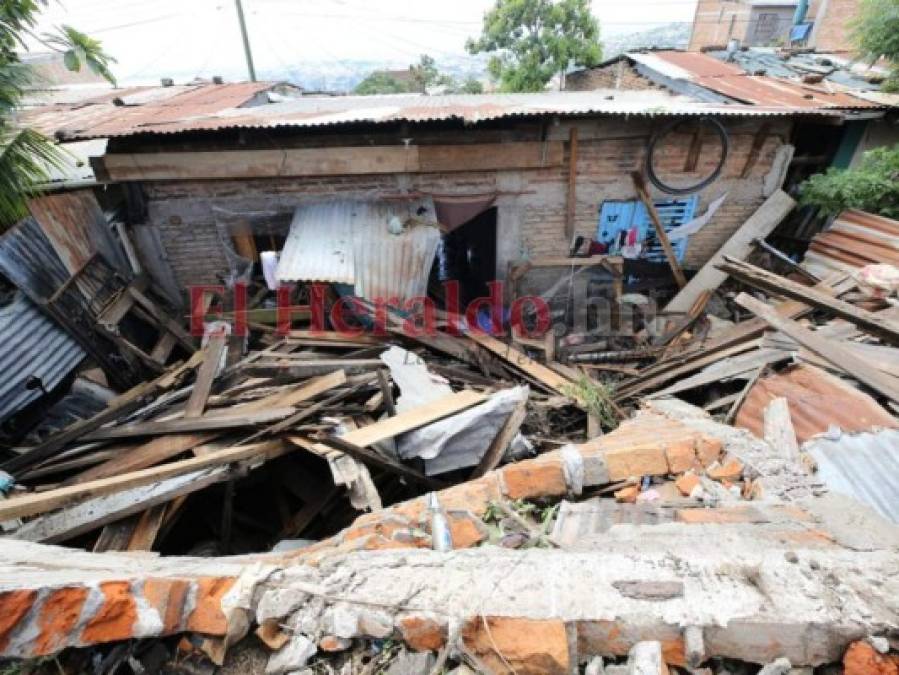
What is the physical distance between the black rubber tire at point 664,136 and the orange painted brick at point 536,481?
5.62 metres

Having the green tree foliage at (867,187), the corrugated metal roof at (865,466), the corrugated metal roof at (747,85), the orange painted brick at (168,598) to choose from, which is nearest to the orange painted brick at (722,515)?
the corrugated metal roof at (865,466)

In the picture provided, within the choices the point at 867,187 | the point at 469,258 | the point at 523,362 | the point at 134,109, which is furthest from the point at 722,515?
the point at 134,109

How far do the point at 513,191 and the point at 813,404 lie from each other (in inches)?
182

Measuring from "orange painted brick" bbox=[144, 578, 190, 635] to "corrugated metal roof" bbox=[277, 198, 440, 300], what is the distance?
4677mm

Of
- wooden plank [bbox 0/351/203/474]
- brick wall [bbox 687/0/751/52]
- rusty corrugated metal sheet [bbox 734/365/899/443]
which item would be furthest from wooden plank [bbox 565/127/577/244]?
brick wall [bbox 687/0/751/52]

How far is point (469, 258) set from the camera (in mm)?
8086

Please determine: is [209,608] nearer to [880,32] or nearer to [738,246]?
[738,246]

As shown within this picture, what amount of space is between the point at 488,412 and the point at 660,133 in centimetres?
488

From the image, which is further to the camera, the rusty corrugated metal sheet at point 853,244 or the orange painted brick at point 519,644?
the rusty corrugated metal sheet at point 853,244

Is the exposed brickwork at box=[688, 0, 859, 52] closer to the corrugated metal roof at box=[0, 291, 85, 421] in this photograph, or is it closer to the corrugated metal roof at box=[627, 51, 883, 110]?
the corrugated metal roof at box=[627, 51, 883, 110]

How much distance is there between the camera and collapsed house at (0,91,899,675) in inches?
61.1

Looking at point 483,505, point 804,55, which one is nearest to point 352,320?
point 483,505

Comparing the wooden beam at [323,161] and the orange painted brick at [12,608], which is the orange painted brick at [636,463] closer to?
the orange painted brick at [12,608]

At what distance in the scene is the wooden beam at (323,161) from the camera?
6.09 metres
